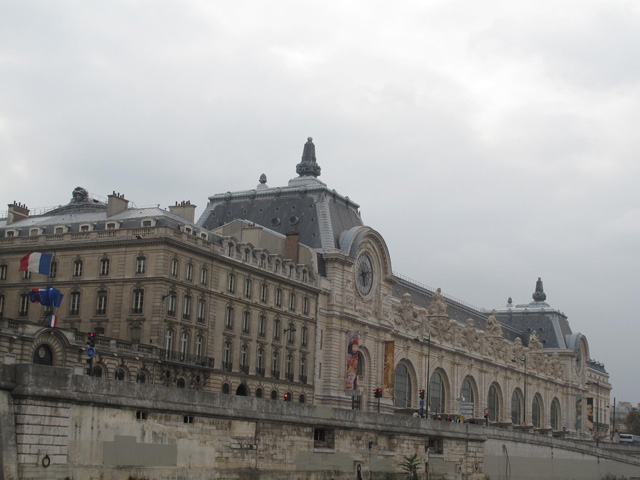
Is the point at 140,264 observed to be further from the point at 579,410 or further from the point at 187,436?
the point at 579,410

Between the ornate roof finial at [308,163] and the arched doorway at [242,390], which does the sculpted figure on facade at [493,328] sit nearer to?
the ornate roof finial at [308,163]

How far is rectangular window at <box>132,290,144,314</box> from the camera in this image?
7319 cm

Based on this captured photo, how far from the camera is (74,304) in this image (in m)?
75.6

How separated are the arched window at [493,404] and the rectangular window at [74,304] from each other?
73.0 meters

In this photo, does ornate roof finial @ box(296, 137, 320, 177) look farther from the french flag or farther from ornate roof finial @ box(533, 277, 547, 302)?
ornate roof finial @ box(533, 277, 547, 302)

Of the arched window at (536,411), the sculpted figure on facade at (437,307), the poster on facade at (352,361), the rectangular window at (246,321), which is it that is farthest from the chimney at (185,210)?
the arched window at (536,411)

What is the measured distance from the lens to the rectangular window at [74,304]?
247 ft

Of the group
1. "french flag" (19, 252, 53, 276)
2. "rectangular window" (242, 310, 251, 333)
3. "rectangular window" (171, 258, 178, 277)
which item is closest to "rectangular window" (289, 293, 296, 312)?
"rectangular window" (242, 310, 251, 333)

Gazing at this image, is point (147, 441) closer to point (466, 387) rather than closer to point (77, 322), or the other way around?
point (77, 322)

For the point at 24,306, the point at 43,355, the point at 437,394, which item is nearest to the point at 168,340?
the point at 24,306

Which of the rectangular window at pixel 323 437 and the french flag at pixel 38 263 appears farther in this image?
the french flag at pixel 38 263

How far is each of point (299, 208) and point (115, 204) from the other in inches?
1032

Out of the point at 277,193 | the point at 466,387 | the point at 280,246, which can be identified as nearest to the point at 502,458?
the point at 280,246

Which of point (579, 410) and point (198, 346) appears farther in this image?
point (579, 410)
